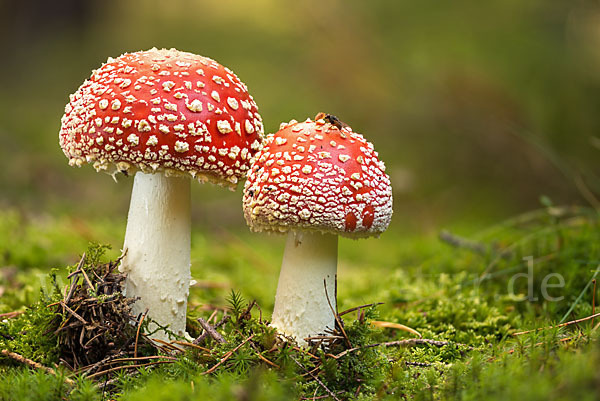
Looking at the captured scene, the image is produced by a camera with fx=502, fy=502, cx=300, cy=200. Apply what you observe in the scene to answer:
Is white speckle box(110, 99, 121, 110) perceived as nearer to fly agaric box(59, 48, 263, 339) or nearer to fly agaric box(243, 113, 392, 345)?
fly agaric box(59, 48, 263, 339)

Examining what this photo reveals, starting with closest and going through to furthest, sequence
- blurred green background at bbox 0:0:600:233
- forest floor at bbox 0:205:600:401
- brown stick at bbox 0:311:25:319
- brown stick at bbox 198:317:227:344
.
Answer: forest floor at bbox 0:205:600:401
brown stick at bbox 198:317:227:344
brown stick at bbox 0:311:25:319
blurred green background at bbox 0:0:600:233

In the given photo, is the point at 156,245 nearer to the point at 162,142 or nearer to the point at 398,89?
the point at 162,142

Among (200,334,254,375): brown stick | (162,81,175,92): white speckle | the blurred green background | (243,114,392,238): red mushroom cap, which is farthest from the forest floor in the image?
the blurred green background

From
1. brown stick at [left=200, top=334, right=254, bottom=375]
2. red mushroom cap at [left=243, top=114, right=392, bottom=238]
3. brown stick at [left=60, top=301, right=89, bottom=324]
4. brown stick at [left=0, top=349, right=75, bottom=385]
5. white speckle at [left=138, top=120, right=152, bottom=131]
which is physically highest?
white speckle at [left=138, top=120, right=152, bottom=131]

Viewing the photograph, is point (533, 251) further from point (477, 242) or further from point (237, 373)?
point (237, 373)

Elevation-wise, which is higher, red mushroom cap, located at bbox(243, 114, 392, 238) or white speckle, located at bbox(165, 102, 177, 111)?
white speckle, located at bbox(165, 102, 177, 111)
